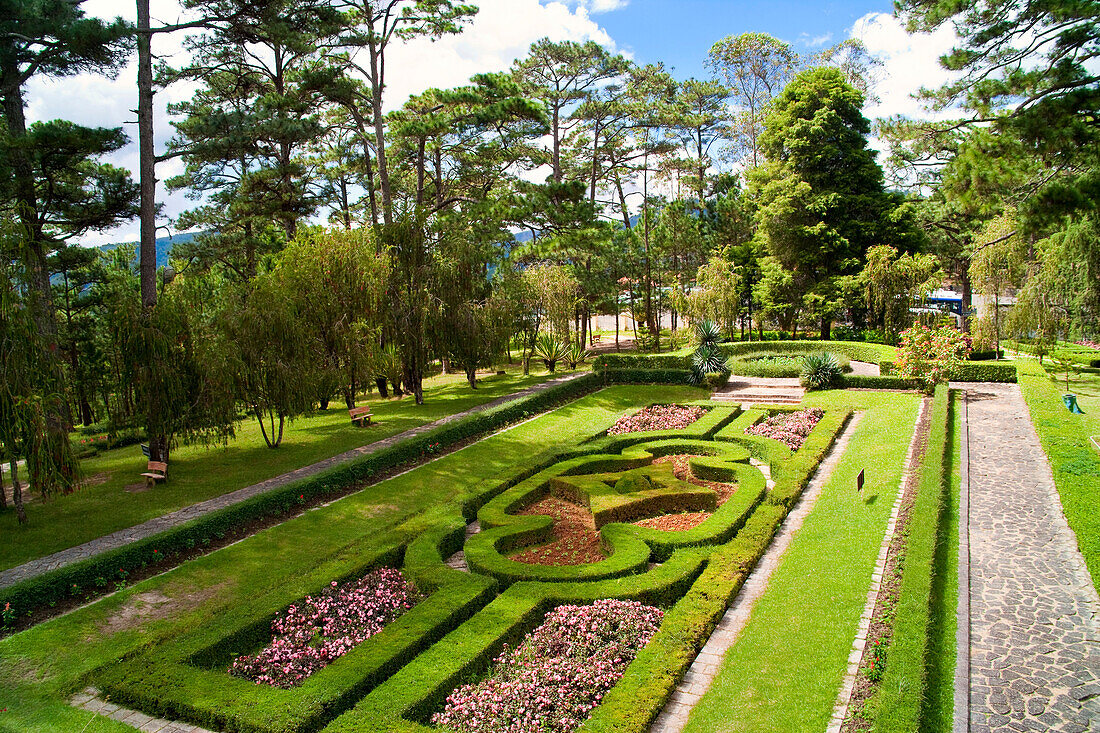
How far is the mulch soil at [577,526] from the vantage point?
10.3 m

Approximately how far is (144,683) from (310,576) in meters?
2.62

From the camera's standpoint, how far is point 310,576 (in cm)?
946

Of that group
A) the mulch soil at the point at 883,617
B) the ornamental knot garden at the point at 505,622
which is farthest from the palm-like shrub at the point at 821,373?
the mulch soil at the point at 883,617

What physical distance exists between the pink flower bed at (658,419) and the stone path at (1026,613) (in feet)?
23.2

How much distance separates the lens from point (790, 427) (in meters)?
17.1

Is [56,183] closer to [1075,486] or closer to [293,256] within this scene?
[293,256]

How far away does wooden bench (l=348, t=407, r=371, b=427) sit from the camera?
62.1 feet

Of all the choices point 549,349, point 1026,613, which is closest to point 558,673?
point 1026,613

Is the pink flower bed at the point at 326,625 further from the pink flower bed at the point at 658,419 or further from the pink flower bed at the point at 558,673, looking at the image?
the pink flower bed at the point at 658,419

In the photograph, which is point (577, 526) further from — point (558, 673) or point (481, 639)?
point (558, 673)

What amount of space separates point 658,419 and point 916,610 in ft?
39.1

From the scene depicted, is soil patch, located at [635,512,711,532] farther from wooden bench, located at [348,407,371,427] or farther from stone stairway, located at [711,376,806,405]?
wooden bench, located at [348,407,371,427]

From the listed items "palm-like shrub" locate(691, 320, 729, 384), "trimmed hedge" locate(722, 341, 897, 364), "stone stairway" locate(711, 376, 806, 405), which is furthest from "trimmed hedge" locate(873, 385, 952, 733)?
"trimmed hedge" locate(722, 341, 897, 364)

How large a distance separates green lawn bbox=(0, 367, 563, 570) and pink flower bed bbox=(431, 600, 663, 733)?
8370 mm
